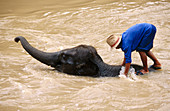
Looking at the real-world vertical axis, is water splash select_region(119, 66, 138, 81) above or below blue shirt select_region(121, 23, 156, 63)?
below

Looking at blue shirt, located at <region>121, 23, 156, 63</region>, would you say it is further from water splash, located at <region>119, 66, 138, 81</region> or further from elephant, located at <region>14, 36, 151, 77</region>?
elephant, located at <region>14, 36, 151, 77</region>

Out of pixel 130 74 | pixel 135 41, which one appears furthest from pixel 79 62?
pixel 135 41

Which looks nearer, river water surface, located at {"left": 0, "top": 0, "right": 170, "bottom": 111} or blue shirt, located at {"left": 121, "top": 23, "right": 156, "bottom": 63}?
river water surface, located at {"left": 0, "top": 0, "right": 170, "bottom": 111}

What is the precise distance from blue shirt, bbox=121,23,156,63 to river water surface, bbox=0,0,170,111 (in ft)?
→ 2.23

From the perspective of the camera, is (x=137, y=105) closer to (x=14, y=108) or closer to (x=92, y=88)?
(x=92, y=88)

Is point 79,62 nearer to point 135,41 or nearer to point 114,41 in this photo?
point 114,41

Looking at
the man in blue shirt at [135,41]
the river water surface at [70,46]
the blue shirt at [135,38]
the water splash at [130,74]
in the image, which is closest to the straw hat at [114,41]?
the man in blue shirt at [135,41]

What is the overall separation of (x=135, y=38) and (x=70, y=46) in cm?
259

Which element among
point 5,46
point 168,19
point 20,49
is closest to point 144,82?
point 20,49

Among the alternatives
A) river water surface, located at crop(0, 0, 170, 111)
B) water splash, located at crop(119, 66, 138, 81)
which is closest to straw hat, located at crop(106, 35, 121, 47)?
water splash, located at crop(119, 66, 138, 81)

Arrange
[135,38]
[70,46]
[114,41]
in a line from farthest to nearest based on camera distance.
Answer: [70,46] < [135,38] < [114,41]

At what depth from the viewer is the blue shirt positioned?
5.16 m

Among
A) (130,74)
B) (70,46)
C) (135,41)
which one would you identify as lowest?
(130,74)

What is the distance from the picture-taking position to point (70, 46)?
24.3 feet
